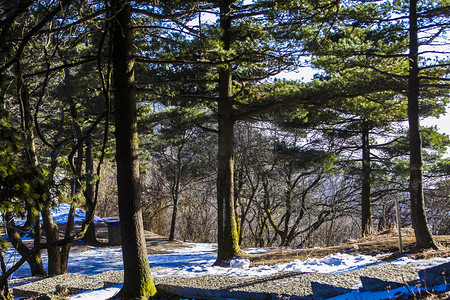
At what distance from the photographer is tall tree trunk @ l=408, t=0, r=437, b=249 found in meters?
7.90

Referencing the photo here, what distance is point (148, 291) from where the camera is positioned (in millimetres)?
5109

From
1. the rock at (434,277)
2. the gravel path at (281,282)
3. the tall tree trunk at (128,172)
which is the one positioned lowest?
the gravel path at (281,282)

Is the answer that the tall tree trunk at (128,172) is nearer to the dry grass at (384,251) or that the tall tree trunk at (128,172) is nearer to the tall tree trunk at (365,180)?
the dry grass at (384,251)

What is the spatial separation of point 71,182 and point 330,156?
11197mm

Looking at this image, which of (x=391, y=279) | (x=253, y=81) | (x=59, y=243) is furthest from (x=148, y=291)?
(x=253, y=81)

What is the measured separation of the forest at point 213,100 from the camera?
4.82m

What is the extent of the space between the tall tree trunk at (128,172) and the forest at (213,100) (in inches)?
0.7

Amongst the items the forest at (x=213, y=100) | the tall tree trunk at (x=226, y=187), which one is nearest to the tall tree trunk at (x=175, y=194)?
the forest at (x=213, y=100)

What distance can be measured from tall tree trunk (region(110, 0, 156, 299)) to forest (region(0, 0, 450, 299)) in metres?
0.02

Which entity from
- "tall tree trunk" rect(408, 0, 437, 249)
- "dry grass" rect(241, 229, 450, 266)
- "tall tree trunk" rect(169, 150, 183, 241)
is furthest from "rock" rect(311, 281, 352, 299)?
"tall tree trunk" rect(169, 150, 183, 241)

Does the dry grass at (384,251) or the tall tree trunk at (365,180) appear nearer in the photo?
the dry grass at (384,251)

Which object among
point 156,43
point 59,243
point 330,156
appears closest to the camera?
point 59,243

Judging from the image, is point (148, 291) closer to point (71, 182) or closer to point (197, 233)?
point (71, 182)

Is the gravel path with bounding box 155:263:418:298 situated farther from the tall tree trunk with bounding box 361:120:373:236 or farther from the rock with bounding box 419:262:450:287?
the tall tree trunk with bounding box 361:120:373:236
